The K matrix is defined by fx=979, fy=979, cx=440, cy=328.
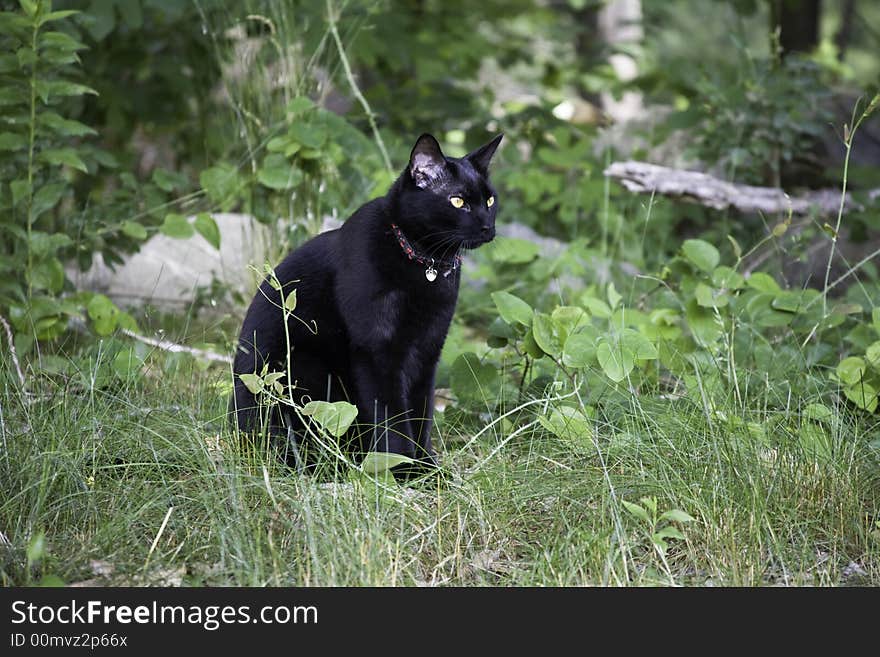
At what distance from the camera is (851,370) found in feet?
9.15

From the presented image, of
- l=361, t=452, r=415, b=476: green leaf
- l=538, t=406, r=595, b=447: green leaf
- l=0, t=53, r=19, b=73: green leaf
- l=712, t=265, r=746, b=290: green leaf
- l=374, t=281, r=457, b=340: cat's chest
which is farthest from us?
l=0, t=53, r=19, b=73: green leaf

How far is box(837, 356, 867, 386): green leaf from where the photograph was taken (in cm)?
277

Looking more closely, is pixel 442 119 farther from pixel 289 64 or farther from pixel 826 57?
pixel 826 57

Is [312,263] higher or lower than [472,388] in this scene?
higher

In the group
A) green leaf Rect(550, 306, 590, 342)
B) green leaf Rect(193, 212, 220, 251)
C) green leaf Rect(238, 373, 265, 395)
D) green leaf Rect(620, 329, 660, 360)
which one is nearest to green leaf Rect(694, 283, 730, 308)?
green leaf Rect(620, 329, 660, 360)

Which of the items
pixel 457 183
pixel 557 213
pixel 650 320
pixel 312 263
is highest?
pixel 457 183

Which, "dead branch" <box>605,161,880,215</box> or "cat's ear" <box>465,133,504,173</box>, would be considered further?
"dead branch" <box>605,161,880,215</box>

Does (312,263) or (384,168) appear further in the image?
(384,168)

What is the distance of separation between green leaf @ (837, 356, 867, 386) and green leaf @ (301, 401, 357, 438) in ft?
4.67

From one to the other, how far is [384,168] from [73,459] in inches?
96.7

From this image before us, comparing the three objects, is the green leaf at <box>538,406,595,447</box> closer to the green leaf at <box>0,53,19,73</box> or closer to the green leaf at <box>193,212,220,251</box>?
the green leaf at <box>193,212,220,251</box>

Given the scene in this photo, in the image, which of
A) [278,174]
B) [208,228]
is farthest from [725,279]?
[208,228]

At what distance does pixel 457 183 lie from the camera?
2.67 meters
